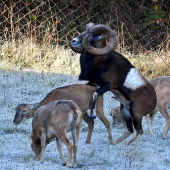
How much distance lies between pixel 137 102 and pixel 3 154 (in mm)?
2621

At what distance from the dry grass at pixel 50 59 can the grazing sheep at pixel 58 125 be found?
24.0ft

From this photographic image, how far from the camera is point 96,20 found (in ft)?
57.0

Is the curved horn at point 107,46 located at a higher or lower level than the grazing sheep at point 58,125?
higher

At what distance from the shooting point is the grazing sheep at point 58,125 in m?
6.92

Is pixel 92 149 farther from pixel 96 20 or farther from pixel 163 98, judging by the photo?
pixel 96 20

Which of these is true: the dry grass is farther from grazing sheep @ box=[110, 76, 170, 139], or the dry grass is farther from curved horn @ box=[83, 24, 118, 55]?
grazing sheep @ box=[110, 76, 170, 139]

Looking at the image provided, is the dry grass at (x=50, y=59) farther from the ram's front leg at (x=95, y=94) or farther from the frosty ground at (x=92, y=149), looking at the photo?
the ram's front leg at (x=95, y=94)

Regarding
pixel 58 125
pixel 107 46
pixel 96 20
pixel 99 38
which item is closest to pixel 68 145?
pixel 58 125

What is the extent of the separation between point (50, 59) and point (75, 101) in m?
6.67

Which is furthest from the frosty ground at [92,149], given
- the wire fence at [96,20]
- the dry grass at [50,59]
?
the wire fence at [96,20]

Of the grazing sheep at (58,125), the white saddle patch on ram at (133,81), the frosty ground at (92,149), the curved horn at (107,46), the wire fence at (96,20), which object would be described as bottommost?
the frosty ground at (92,149)

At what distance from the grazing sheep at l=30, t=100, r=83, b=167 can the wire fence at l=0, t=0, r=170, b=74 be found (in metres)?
8.88

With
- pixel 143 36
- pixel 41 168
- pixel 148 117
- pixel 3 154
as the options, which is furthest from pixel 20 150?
pixel 143 36

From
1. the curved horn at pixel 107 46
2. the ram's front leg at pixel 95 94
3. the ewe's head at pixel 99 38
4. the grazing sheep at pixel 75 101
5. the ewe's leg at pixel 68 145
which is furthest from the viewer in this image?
the ewe's head at pixel 99 38
